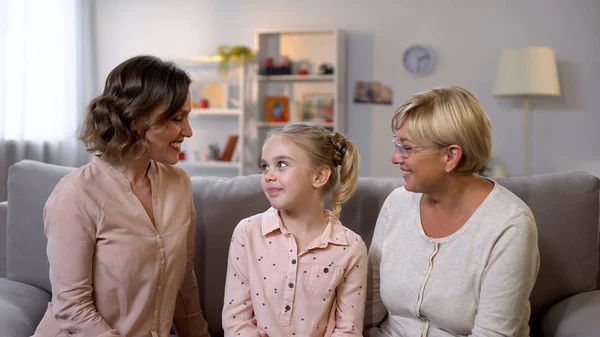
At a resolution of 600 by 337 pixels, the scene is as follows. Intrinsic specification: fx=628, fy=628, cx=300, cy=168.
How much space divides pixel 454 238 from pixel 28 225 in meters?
1.32

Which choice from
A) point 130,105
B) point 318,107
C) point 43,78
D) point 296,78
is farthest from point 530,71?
point 130,105

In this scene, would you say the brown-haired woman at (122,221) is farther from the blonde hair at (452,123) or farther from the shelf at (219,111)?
the shelf at (219,111)

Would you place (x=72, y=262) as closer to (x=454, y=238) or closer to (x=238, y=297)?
(x=238, y=297)

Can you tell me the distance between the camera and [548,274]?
6.24 ft

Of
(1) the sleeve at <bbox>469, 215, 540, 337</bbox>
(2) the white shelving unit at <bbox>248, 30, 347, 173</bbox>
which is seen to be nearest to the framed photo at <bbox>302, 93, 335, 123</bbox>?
(2) the white shelving unit at <bbox>248, 30, 347, 173</bbox>

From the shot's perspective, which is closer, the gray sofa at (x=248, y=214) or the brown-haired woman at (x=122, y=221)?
the brown-haired woman at (x=122, y=221)

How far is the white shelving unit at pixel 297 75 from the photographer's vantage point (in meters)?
5.50

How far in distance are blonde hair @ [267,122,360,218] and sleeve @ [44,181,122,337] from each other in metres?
0.55

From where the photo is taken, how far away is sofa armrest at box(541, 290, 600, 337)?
1675 millimetres

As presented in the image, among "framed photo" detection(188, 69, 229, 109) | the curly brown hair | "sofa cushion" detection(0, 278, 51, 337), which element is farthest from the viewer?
"framed photo" detection(188, 69, 229, 109)

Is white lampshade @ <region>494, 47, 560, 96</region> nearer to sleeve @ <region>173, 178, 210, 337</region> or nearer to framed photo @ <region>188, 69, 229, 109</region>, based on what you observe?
framed photo @ <region>188, 69, 229, 109</region>

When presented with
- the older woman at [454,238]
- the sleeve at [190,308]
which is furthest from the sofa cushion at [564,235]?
the sleeve at [190,308]

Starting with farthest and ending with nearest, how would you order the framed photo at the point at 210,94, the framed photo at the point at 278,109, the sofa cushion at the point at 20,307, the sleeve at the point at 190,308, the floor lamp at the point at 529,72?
the framed photo at the point at 210,94, the framed photo at the point at 278,109, the floor lamp at the point at 529,72, the sleeve at the point at 190,308, the sofa cushion at the point at 20,307

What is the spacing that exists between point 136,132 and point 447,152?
2.67 feet
